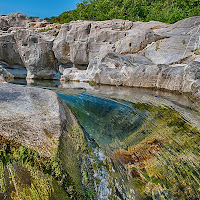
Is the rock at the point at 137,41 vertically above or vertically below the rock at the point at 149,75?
above

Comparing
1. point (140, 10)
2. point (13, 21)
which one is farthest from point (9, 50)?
point (140, 10)

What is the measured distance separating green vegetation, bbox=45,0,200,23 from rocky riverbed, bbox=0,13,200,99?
12.2ft

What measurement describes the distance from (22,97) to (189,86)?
5310 mm

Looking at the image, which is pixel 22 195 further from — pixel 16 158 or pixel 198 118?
Answer: pixel 198 118

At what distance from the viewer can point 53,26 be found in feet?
61.5

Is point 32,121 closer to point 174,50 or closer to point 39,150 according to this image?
point 39,150

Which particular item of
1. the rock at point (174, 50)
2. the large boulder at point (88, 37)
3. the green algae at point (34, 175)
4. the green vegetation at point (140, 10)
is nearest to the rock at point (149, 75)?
the rock at point (174, 50)

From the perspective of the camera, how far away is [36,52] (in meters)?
16.3

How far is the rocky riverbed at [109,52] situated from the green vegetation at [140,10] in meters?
3.70

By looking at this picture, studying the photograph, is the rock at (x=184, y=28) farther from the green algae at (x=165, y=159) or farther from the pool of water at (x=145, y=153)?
the green algae at (x=165, y=159)

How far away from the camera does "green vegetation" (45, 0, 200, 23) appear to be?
14.4 metres

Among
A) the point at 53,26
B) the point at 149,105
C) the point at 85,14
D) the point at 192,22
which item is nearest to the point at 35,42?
the point at 53,26

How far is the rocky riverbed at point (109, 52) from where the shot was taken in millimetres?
6406

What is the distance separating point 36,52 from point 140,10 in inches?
555
